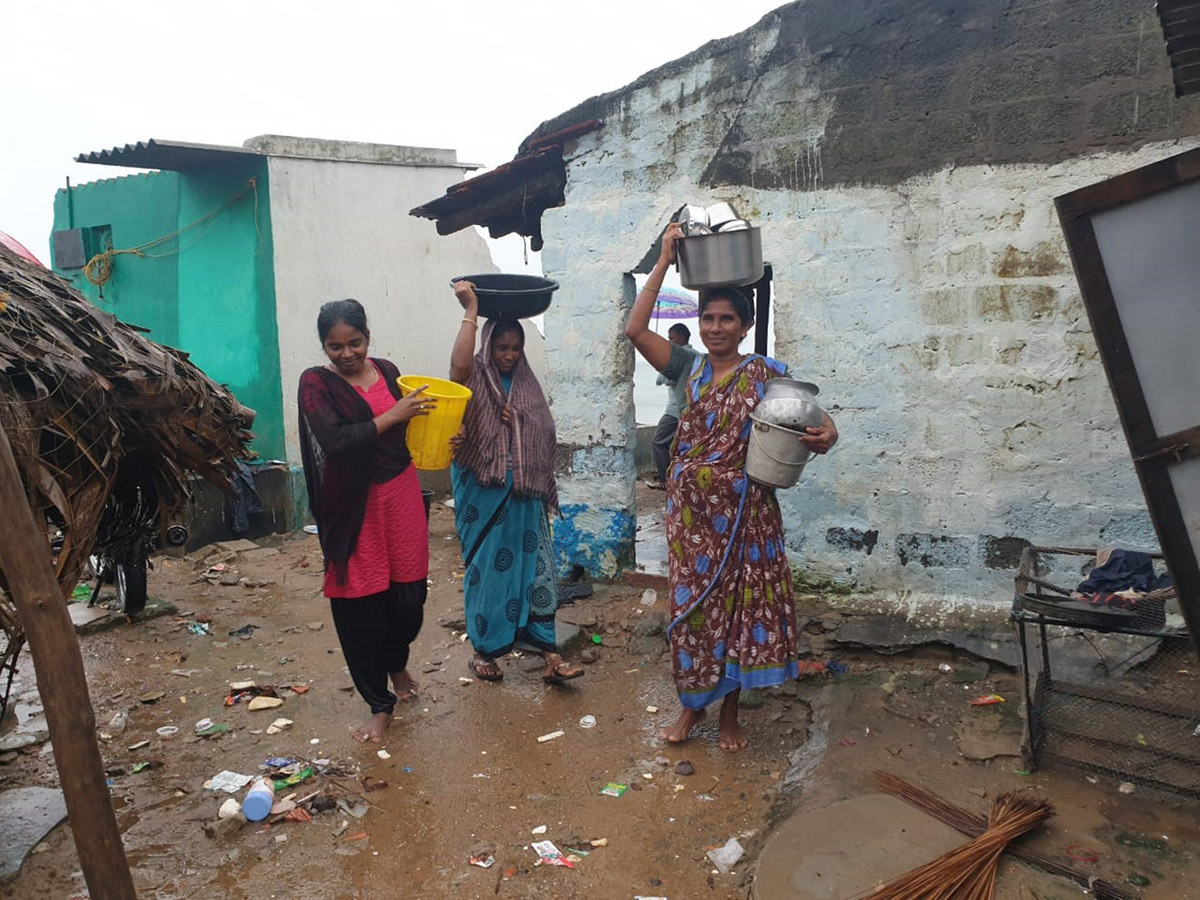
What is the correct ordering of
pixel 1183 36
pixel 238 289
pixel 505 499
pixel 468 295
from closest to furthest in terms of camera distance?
pixel 1183 36
pixel 468 295
pixel 505 499
pixel 238 289

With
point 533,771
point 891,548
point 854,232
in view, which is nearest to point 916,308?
point 854,232

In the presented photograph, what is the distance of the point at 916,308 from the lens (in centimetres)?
489

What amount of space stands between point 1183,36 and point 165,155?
9.00 meters

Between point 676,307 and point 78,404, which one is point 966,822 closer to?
point 78,404

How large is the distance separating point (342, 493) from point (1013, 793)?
2803 millimetres

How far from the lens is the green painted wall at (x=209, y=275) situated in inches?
374

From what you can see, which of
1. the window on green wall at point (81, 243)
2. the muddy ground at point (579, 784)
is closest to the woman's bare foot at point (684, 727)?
the muddy ground at point (579, 784)

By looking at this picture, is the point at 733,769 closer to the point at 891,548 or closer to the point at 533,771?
the point at 533,771

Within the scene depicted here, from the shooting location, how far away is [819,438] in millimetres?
3480

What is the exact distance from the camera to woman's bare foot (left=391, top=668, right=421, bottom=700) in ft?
14.6

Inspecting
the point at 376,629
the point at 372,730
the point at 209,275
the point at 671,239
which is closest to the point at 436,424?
the point at 376,629

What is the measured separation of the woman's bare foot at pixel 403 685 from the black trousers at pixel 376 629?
0.23 metres

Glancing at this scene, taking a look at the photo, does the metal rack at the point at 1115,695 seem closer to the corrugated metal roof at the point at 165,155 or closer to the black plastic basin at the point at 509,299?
the black plastic basin at the point at 509,299

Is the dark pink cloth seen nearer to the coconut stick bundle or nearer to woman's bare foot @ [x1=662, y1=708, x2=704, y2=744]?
woman's bare foot @ [x1=662, y1=708, x2=704, y2=744]
